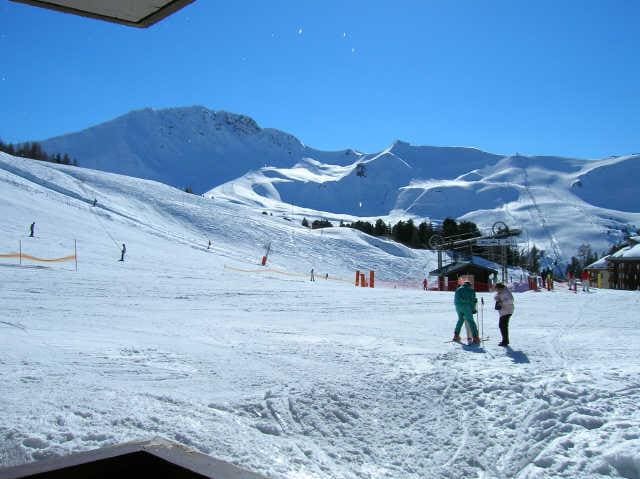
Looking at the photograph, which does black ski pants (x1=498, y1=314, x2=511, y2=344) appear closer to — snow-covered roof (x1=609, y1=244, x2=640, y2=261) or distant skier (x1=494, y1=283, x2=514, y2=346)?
distant skier (x1=494, y1=283, x2=514, y2=346)

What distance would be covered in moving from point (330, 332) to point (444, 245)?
134ft

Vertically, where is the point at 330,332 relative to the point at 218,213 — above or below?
below

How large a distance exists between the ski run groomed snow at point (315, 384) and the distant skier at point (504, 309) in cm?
30

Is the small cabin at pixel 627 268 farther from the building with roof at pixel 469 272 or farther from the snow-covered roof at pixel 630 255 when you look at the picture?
the building with roof at pixel 469 272

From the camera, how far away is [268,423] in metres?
6.14

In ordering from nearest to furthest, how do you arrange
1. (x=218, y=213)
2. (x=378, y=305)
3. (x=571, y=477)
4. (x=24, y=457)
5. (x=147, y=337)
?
(x=24, y=457) → (x=571, y=477) → (x=147, y=337) → (x=378, y=305) → (x=218, y=213)

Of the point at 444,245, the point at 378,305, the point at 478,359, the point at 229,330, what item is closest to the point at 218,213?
the point at 444,245

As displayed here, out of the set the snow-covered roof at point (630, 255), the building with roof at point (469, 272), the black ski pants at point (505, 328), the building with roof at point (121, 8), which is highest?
the snow-covered roof at point (630, 255)

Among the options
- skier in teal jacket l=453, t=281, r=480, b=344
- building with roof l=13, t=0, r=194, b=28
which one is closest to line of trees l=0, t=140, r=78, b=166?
skier in teal jacket l=453, t=281, r=480, b=344

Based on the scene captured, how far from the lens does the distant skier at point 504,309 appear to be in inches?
439

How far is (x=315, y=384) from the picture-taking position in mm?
7598

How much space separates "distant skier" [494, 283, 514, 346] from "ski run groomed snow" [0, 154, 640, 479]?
30 centimetres

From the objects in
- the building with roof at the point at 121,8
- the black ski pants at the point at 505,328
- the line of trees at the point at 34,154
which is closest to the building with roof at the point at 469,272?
the black ski pants at the point at 505,328

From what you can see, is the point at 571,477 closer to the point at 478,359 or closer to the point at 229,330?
the point at 478,359
